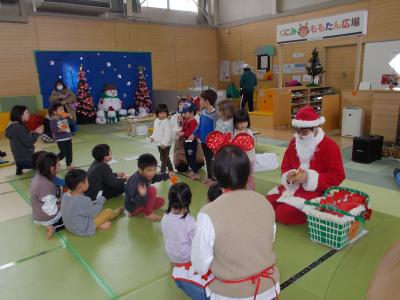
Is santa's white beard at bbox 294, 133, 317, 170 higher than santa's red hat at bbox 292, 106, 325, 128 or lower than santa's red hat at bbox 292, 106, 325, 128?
lower

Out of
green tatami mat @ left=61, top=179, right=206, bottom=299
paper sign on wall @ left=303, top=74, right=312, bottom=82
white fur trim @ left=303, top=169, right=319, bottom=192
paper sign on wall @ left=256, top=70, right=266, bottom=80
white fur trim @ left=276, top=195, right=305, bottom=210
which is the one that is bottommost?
green tatami mat @ left=61, top=179, right=206, bottom=299

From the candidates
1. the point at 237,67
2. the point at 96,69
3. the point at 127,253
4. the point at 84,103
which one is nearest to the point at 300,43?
the point at 237,67

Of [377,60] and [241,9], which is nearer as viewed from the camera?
[377,60]

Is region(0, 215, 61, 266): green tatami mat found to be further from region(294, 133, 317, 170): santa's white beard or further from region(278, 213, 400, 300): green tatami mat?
region(294, 133, 317, 170): santa's white beard

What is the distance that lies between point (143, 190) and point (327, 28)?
230 inches

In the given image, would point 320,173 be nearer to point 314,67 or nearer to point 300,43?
point 314,67

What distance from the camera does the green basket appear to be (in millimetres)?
2504

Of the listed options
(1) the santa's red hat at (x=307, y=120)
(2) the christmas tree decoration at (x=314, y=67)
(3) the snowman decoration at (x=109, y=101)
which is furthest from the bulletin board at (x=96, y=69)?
(1) the santa's red hat at (x=307, y=120)

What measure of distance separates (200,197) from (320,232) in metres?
1.56

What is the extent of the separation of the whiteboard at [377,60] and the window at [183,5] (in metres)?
6.94

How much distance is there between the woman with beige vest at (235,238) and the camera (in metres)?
1.33

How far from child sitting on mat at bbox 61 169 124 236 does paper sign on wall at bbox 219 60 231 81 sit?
424 inches

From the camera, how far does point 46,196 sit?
10.1 feet

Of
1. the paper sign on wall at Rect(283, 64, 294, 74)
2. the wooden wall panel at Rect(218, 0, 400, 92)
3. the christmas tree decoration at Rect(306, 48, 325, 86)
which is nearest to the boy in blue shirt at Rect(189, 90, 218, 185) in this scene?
the wooden wall panel at Rect(218, 0, 400, 92)
